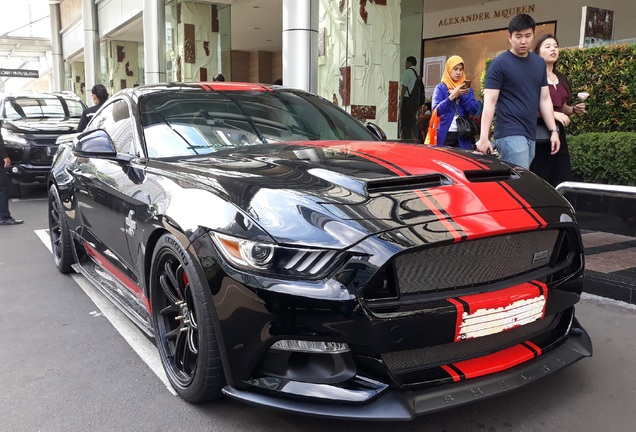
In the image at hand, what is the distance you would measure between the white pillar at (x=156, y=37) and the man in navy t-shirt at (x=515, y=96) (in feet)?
38.7


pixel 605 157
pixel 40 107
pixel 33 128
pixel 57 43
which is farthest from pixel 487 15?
pixel 57 43

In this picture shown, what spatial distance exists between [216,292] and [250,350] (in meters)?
0.26

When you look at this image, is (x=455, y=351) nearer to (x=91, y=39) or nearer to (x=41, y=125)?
(x=41, y=125)

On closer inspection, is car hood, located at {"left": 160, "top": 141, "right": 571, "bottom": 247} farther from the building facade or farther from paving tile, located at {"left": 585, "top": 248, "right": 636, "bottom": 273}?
the building facade

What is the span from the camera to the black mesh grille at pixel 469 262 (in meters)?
2.04

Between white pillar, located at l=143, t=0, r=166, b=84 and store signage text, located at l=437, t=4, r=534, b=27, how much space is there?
727 cm

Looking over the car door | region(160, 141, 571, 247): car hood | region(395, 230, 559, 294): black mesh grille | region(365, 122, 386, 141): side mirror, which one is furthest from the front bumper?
region(395, 230, 559, 294): black mesh grille

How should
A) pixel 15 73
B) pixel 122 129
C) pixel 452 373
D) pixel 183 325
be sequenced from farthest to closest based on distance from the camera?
pixel 15 73
pixel 122 129
pixel 183 325
pixel 452 373

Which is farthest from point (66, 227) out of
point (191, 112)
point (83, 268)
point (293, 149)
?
point (293, 149)

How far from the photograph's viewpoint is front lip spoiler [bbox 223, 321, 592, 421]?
76.4 inches

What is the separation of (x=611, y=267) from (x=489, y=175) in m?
2.55

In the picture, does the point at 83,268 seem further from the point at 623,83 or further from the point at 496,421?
the point at 623,83

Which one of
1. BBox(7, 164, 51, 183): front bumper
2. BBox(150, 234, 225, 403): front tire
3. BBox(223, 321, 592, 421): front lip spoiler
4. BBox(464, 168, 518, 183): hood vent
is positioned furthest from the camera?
BBox(7, 164, 51, 183): front bumper

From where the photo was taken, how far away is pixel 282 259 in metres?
2.01
